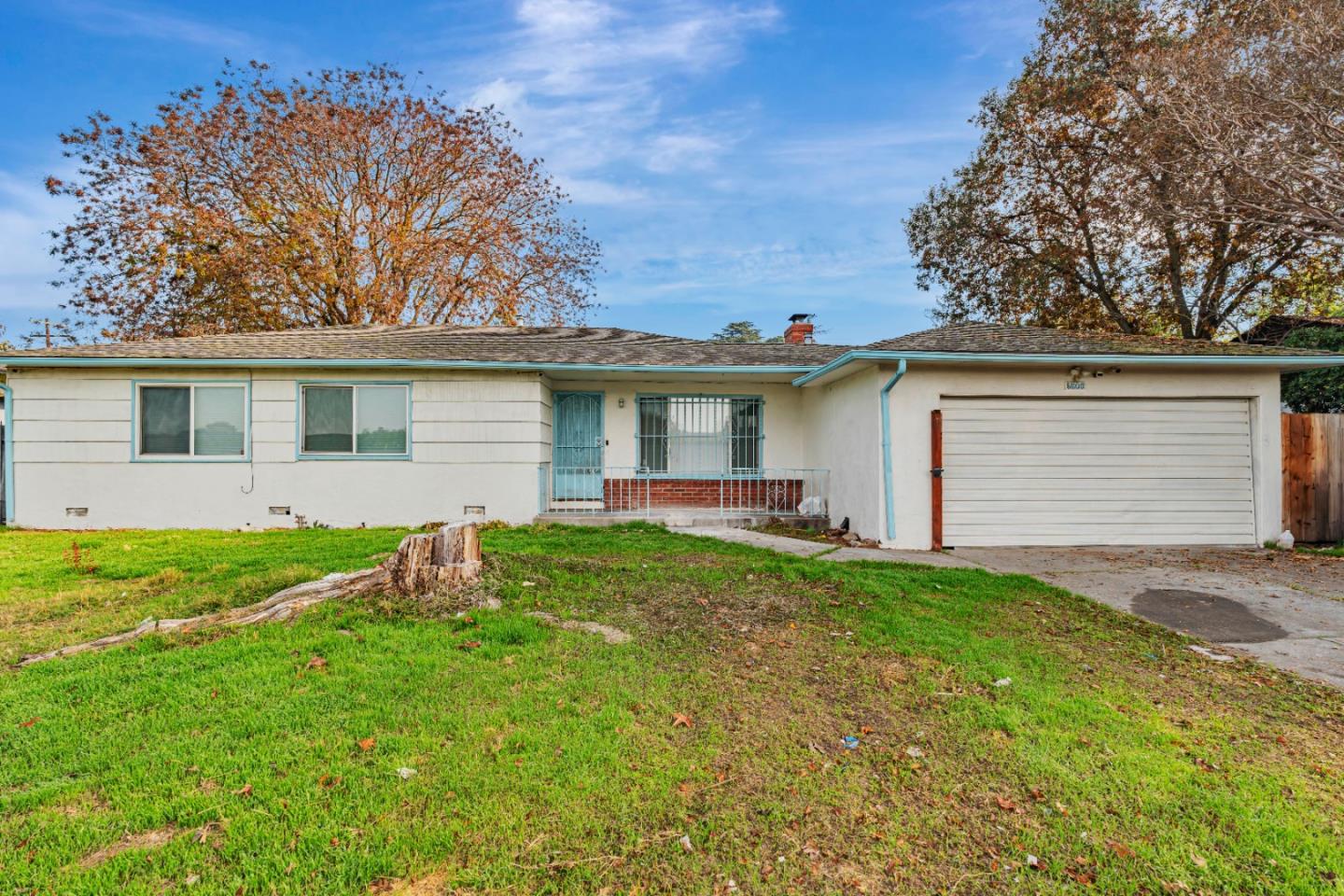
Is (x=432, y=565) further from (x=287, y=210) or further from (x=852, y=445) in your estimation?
(x=287, y=210)

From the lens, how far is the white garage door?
29.1ft

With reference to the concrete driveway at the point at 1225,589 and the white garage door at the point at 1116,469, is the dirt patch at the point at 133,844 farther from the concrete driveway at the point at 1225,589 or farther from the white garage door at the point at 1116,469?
the white garage door at the point at 1116,469

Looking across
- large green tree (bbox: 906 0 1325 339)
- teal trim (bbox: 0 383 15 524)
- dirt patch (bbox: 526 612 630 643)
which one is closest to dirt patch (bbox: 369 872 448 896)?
dirt patch (bbox: 526 612 630 643)

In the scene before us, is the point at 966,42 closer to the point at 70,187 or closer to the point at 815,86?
the point at 815,86

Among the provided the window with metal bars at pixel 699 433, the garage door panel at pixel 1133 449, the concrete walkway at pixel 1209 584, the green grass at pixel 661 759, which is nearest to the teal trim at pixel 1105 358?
the garage door panel at pixel 1133 449

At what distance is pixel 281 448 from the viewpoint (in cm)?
1020

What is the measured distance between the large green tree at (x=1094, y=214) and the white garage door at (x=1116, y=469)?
289 inches

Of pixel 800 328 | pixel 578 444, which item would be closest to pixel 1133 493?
pixel 800 328

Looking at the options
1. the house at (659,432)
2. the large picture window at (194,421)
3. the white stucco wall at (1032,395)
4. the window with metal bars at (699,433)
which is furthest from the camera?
the window with metal bars at (699,433)

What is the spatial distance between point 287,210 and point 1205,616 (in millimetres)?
21264

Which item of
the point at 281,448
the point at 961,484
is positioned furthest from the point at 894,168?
the point at 281,448

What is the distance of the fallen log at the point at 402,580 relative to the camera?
4645 millimetres

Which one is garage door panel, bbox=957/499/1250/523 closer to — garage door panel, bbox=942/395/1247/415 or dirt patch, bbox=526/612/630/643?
garage door panel, bbox=942/395/1247/415

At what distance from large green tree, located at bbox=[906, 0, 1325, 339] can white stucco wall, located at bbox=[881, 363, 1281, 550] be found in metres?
6.69
